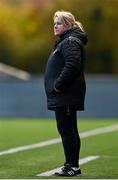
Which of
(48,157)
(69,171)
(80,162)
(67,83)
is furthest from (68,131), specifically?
(48,157)

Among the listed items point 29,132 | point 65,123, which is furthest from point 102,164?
point 29,132

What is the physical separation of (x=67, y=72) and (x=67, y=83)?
146mm

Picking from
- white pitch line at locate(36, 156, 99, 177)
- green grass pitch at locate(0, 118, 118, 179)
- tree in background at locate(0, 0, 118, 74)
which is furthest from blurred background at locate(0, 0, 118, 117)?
white pitch line at locate(36, 156, 99, 177)

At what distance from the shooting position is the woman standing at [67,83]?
995 centimetres

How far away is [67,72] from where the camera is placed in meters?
9.89

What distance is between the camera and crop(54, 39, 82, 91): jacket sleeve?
9.88 m

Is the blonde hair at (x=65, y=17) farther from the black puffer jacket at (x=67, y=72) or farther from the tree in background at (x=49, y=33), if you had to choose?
the tree in background at (x=49, y=33)

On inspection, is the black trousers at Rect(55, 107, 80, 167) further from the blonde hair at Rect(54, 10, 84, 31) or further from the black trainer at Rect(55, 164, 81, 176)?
the blonde hair at Rect(54, 10, 84, 31)

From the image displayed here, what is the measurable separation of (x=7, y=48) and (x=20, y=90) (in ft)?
70.0

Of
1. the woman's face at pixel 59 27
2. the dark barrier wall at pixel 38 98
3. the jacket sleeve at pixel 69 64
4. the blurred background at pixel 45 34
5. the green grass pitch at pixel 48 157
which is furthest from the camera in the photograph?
the blurred background at pixel 45 34

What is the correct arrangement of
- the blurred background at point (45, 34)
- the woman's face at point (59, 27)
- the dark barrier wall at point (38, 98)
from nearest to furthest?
the woman's face at point (59, 27)
the dark barrier wall at point (38, 98)
the blurred background at point (45, 34)

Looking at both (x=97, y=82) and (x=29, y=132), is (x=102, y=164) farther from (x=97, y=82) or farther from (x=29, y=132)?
(x=97, y=82)

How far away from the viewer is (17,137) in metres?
18.9

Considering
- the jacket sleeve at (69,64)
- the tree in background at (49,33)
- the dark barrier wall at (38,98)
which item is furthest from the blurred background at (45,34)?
the jacket sleeve at (69,64)
